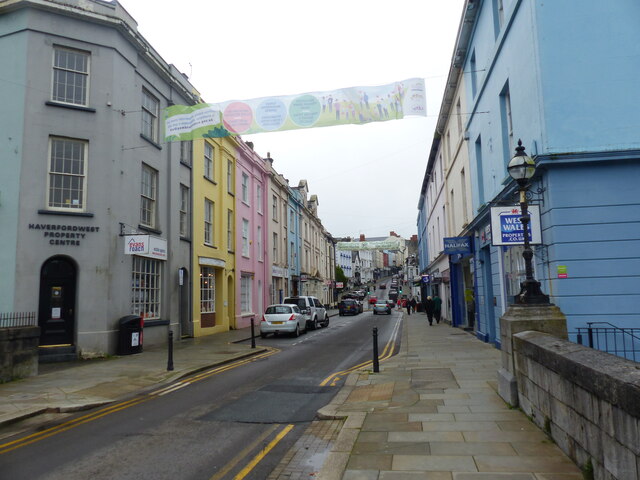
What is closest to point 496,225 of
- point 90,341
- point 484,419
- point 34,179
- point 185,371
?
point 484,419

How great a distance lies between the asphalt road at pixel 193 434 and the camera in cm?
524

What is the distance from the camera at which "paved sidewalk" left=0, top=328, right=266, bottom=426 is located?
827 cm

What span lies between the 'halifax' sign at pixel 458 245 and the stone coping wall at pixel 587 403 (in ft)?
39.6

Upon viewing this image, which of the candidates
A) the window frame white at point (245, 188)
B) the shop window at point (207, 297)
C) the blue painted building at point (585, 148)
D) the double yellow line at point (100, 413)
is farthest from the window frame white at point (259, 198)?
the blue painted building at point (585, 148)

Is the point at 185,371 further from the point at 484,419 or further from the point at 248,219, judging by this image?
the point at 248,219

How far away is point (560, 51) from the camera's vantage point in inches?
387

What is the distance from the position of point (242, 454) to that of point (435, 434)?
2.36m

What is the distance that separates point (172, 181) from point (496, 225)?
45.3 feet

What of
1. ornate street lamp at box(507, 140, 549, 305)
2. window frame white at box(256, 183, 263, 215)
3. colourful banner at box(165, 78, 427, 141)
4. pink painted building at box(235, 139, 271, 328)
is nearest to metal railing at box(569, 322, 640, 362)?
ornate street lamp at box(507, 140, 549, 305)

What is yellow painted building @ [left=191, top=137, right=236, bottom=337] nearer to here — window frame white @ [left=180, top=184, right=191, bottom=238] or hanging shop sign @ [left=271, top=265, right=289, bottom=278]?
window frame white @ [left=180, top=184, right=191, bottom=238]

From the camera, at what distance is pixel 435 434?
5.85 metres

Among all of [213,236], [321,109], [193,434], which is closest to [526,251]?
[193,434]

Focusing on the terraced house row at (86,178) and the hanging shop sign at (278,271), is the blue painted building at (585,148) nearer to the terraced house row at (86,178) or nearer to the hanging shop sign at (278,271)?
the terraced house row at (86,178)

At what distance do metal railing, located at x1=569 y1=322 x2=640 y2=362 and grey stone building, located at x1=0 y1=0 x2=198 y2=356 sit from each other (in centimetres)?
1240
